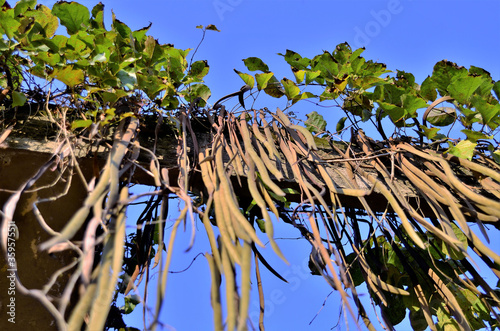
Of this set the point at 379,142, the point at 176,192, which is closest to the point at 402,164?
the point at 379,142

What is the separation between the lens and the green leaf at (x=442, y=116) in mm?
1145

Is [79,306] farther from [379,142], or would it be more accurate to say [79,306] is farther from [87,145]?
[379,142]

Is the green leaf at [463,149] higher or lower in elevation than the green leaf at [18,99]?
lower

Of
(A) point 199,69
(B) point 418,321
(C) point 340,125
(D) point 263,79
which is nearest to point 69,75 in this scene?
(A) point 199,69

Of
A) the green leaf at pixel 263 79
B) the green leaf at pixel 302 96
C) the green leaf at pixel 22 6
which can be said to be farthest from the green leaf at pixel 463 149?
the green leaf at pixel 22 6

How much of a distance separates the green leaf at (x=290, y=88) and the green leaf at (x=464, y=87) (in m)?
0.37

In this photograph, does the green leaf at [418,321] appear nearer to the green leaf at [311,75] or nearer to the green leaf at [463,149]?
A: the green leaf at [463,149]

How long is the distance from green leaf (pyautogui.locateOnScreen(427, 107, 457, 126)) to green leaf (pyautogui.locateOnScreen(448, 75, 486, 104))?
50 mm

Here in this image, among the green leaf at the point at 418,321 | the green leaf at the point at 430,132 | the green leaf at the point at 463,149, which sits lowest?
the green leaf at the point at 418,321

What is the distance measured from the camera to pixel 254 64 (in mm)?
1130

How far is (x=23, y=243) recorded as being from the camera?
885 mm

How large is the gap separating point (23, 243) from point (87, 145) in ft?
0.76

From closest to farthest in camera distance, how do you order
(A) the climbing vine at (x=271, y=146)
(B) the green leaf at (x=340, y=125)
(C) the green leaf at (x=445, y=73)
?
(A) the climbing vine at (x=271, y=146) → (C) the green leaf at (x=445, y=73) → (B) the green leaf at (x=340, y=125)

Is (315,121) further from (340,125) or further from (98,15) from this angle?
(98,15)
